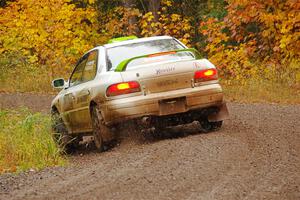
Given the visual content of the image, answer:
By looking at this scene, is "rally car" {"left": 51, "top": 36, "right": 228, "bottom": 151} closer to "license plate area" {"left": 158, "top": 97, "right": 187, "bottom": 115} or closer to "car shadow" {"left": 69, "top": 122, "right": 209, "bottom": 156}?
A: "license plate area" {"left": 158, "top": 97, "right": 187, "bottom": 115}

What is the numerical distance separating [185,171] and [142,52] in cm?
356

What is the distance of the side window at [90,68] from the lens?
10.8 metres

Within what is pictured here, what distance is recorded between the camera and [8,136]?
10.4 metres

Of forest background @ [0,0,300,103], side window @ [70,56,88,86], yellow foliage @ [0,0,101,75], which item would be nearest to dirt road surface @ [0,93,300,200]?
side window @ [70,56,88,86]

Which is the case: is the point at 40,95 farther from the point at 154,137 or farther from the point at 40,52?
the point at 154,137

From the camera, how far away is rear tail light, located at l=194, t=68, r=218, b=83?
1021 centimetres

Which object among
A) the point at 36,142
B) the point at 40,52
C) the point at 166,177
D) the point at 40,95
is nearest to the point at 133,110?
the point at 36,142

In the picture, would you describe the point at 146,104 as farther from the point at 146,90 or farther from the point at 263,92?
the point at 263,92

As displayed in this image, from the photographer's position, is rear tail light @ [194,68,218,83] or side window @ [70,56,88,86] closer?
rear tail light @ [194,68,218,83]

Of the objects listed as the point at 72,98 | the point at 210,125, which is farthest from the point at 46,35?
the point at 210,125

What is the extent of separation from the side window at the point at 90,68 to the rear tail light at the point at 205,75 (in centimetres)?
156

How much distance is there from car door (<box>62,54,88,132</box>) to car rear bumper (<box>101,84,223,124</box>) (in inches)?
56.5

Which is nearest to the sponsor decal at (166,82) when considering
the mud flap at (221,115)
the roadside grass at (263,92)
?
the mud flap at (221,115)

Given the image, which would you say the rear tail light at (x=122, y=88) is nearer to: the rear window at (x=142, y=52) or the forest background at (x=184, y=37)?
the rear window at (x=142, y=52)
